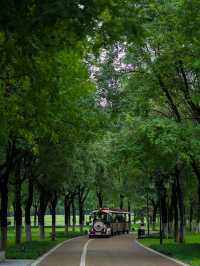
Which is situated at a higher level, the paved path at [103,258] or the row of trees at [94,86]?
the row of trees at [94,86]

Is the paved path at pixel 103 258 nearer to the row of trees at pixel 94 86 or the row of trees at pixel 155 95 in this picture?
the row of trees at pixel 94 86

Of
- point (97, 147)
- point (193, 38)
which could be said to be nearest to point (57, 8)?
point (193, 38)

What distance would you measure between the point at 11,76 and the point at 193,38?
9204 millimetres

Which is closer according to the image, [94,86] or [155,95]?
[94,86]

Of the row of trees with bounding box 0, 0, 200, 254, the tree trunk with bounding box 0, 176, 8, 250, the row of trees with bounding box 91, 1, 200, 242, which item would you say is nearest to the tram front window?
the row of trees with bounding box 0, 0, 200, 254

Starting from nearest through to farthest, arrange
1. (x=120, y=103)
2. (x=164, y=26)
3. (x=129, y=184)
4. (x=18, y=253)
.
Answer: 1. (x=164, y=26)
2. (x=18, y=253)
3. (x=120, y=103)
4. (x=129, y=184)

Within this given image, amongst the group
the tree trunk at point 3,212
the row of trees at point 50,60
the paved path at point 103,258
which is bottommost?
the paved path at point 103,258

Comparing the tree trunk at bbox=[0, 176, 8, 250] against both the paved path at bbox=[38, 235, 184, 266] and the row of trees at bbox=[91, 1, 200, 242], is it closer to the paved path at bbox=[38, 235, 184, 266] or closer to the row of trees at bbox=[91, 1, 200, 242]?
the paved path at bbox=[38, 235, 184, 266]

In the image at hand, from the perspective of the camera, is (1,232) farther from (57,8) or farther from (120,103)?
(57,8)

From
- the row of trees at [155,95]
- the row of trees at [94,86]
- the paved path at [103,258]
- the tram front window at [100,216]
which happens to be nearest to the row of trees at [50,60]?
the row of trees at [94,86]

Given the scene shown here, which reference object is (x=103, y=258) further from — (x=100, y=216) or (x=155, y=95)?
(x=100, y=216)

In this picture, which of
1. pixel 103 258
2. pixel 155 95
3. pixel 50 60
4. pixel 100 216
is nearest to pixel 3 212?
pixel 103 258

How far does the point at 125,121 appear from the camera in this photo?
28781mm

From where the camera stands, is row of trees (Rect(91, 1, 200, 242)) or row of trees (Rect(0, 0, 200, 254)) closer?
row of trees (Rect(0, 0, 200, 254))
